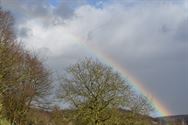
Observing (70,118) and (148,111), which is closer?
(70,118)

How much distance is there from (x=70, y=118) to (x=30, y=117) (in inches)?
254

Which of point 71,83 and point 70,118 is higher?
point 71,83

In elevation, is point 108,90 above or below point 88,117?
above

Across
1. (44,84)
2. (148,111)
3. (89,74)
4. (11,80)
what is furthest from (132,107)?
(11,80)

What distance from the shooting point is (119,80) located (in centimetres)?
6106

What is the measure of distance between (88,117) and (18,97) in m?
10.7

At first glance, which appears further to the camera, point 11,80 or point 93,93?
point 93,93

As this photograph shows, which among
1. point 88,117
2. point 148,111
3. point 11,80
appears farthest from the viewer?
point 148,111

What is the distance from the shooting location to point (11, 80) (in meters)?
48.4

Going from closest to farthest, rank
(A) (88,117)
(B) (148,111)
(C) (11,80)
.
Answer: (C) (11,80)
(A) (88,117)
(B) (148,111)

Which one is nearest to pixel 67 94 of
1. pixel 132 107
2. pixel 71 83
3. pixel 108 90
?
pixel 71 83

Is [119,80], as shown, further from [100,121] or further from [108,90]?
[100,121]

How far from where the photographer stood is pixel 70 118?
58.9m

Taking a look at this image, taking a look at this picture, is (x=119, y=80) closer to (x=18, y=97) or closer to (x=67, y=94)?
(x=67, y=94)
